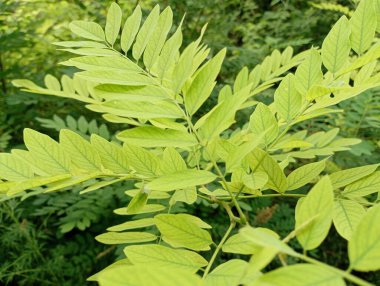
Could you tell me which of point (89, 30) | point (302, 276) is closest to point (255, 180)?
point (302, 276)

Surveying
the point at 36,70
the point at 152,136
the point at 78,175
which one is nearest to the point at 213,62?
the point at 152,136

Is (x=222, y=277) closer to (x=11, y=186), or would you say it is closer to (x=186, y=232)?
(x=186, y=232)

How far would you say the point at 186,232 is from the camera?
0.50 m

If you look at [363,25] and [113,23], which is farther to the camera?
[113,23]

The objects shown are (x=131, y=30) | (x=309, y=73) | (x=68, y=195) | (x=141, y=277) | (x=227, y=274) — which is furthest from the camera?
(x=68, y=195)

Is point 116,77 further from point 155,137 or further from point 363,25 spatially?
point 363,25

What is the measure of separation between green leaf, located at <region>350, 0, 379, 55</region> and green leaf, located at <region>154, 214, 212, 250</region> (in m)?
0.32

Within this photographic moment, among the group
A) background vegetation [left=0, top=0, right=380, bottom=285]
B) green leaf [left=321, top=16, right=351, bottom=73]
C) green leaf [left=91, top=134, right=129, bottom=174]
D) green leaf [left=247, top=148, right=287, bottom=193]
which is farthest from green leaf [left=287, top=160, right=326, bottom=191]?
background vegetation [left=0, top=0, right=380, bottom=285]

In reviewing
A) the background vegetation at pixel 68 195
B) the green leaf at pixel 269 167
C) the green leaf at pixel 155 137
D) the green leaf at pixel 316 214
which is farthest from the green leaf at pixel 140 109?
the background vegetation at pixel 68 195

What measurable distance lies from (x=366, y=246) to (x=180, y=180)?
242 mm

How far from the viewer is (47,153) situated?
510mm

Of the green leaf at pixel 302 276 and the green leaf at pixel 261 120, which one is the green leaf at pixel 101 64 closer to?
the green leaf at pixel 261 120

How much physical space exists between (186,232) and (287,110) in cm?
22

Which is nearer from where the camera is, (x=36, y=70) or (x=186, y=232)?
(x=186, y=232)
